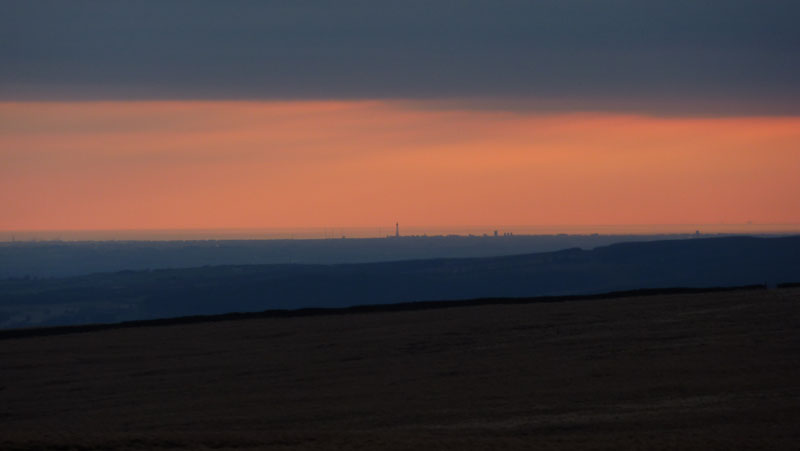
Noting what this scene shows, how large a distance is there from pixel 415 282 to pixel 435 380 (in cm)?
15098

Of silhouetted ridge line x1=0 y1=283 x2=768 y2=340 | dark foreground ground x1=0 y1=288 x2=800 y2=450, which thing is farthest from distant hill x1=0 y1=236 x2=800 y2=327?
dark foreground ground x1=0 y1=288 x2=800 y2=450

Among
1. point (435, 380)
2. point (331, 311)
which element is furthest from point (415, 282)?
point (435, 380)

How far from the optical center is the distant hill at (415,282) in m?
150

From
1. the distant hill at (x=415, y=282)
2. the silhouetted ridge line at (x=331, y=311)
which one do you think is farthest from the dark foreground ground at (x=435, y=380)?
the distant hill at (x=415, y=282)

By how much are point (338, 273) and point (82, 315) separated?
52.8m

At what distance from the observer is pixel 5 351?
120 ft

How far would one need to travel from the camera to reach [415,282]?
6993 inches

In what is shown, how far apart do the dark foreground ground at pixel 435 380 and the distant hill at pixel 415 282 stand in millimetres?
104824

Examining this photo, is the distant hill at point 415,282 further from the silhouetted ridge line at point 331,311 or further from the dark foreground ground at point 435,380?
the dark foreground ground at point 435,380

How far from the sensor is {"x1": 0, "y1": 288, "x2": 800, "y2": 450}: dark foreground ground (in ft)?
59.2

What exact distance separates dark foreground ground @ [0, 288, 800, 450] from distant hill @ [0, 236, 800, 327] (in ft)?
344

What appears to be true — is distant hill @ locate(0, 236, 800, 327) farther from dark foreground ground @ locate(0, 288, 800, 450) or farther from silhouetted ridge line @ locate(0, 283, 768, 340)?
dark foreground ground @ locate(0, 288, 800, 450)

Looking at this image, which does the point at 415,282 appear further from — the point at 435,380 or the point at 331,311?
the point at 435,380

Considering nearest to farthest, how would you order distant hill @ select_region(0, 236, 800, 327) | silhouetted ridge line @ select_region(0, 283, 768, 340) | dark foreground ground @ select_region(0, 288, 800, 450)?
1. dark foreground ground @ select_region(0, 288, 800, 450)
2. silhouetted ridge line @ select_region(0, 283, 768, 340)
3. distant hill @ select_region(0, 236, 800, 327)
